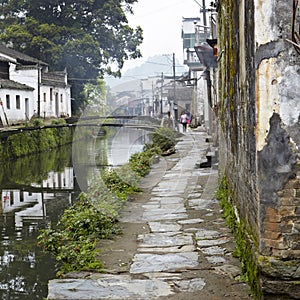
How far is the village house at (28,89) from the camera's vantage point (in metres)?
31.9

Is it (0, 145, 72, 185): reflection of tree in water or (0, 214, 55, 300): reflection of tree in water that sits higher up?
(0, 145, 72, 185): reflection of tree in water

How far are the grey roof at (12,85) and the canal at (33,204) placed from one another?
14.5ft

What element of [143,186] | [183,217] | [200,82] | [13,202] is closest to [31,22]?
[200,82]

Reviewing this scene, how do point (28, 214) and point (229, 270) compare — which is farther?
point (28, 214)

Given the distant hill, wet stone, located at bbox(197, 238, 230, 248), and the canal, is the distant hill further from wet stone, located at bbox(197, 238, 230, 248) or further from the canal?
wet stone, located at bbox(197, 238, 230, 248)

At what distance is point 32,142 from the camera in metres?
29.0

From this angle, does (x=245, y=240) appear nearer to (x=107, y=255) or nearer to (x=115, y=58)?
(x=107, y=255)

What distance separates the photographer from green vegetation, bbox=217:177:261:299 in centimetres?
499

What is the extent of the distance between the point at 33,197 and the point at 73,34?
944 inches

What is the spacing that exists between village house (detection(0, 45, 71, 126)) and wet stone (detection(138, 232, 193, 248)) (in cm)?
2451

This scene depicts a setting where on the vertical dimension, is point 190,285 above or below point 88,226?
below

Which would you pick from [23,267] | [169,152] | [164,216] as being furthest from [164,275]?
[169,152]

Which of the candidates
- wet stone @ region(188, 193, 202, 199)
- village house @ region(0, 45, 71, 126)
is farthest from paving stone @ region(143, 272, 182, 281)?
village house @ region(0, 45, 71, 126)

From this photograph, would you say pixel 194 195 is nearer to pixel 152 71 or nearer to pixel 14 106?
pixel 14 106
